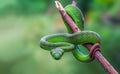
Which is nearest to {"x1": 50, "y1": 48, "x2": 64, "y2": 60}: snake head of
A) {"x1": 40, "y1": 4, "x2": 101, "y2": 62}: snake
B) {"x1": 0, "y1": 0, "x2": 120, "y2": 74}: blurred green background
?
{"x1": 40, "y1": 4, "x2": 101, "y2": 62}: snake

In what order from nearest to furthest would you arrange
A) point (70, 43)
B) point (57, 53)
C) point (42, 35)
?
point (57, 53)
point (70, 43)
point (42, 35)

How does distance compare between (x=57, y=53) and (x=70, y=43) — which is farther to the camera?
(x=70, y=43)

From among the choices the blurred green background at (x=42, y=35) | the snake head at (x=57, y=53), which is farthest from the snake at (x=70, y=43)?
the blurred green background at (x=42, y=35)

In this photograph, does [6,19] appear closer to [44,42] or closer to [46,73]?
[46,73]

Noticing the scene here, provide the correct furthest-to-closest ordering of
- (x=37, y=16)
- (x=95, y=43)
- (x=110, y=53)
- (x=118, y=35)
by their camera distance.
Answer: (x=37, y=16)
(x=110, y=53)
(x=118, y=35)
(x=95, y=43)

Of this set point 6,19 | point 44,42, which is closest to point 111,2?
point 6,19

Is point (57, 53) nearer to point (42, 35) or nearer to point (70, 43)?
point (70, 43)

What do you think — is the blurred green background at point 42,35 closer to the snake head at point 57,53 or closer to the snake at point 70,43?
the snake at point 70,43

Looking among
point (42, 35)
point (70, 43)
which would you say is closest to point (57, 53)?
point (70, 43)
